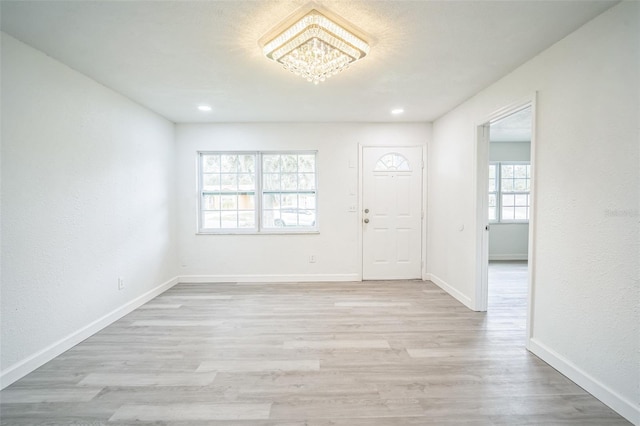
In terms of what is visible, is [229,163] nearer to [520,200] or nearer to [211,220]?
[211,220]

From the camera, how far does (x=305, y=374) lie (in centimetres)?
204

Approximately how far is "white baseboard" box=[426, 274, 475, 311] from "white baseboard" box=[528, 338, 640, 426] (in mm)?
968

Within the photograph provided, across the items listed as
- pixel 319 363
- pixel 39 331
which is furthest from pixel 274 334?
pixel 39 331

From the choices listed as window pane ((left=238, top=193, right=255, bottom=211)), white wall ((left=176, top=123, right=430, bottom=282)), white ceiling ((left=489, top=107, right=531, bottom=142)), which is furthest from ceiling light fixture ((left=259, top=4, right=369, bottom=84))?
white ceiling ((left=489, top=107, right=531, bottom=142))

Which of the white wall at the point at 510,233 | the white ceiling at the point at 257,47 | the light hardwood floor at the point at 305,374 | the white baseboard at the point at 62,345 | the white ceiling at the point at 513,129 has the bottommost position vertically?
the light hardwood floor at the point at 305,374

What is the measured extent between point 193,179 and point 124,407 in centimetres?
317

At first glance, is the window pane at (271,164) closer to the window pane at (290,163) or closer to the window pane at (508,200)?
the window pane at (290,163)

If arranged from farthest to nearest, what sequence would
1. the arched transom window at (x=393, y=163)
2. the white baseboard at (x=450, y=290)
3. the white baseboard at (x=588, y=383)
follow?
the arched transom window at (x=393, y=163) → the white baseboard at (x=450, y=290) → the white baseboard at (x=588, y=383)

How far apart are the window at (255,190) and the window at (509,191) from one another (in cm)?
417

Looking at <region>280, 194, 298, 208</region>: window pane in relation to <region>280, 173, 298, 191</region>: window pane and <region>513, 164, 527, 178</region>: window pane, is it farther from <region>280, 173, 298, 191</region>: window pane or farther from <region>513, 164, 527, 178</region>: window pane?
<region>513, 164, 527, 178</region>: window pane

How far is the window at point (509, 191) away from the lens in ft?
19.8

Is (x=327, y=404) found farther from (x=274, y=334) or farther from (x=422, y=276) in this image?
(x=422, y=276)

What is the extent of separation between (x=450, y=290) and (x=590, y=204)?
218cm

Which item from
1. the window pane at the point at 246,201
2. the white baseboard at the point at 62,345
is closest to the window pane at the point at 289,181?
the window pane at the point at 246,201
